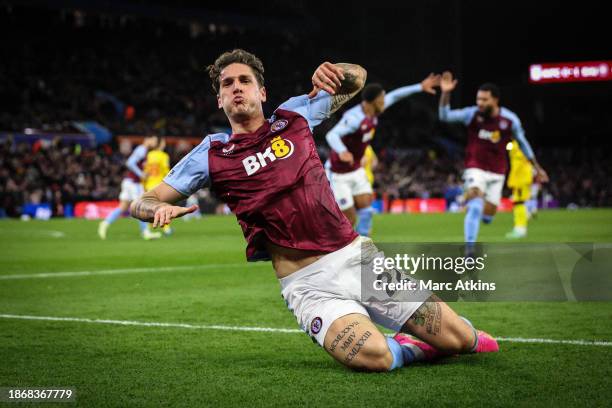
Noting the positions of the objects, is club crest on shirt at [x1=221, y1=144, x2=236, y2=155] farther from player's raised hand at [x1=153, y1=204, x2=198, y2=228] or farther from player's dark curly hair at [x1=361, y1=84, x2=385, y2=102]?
player's dark curly hair at [x1=361, y1=84, x2=385, y2=102]

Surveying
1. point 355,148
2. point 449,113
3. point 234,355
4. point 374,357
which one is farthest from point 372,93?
point 374,357

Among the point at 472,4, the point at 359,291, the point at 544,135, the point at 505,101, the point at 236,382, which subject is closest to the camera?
the point at 236,382

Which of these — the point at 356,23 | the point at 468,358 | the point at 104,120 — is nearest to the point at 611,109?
the point at 356,23

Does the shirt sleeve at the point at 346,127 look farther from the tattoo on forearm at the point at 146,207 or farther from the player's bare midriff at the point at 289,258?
the tattoo on forearm at the point at 146,207

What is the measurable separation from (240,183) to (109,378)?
1.35m

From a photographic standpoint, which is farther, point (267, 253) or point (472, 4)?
point (472, 4)

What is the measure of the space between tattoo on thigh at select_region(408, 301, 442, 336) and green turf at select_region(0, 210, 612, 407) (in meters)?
0.24

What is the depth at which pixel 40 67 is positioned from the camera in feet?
123

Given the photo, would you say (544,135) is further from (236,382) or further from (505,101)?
(236,382)

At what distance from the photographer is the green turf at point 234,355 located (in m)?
4.32

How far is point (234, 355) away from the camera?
553 cm

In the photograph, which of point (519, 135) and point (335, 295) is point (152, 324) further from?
point (519, 135)

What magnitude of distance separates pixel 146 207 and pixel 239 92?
89 cm

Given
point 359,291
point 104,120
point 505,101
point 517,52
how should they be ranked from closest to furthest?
point 359,291
point 104,120
point 517,52
point 505,101
